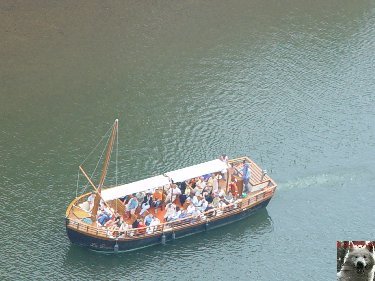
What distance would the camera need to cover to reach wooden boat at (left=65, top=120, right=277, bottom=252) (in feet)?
181

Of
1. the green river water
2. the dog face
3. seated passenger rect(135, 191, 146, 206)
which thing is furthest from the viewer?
seated passenger rect(135, 191, 146, 206)

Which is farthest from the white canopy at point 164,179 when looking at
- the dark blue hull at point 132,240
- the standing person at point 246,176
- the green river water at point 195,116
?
the green river water at point 195,116

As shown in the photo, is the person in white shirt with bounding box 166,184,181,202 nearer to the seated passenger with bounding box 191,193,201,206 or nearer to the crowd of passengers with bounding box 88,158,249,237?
the crowd of passengers with bounding box 88,158,249,237

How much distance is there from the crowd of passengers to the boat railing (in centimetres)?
7

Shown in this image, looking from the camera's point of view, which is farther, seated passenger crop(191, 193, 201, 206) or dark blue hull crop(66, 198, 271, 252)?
seated passenger crop(191, 193, 201, 206)

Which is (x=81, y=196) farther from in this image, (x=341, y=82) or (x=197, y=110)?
(x=341, y=82)

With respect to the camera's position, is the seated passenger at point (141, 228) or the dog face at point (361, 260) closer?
the dog face at point (361, 260)

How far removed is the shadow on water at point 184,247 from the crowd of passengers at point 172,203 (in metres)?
1.71

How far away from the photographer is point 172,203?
192 ft

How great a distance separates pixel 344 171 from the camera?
64188 millimetres

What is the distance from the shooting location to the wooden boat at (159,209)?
55.2 meters

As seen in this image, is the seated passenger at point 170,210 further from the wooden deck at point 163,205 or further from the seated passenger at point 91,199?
the seated passenger at point 91,199

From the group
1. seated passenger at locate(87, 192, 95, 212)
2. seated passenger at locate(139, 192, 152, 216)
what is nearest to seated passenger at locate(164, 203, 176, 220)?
seated passenger at locate(139, 192, 152, 216)

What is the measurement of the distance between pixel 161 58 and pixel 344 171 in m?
24.6
